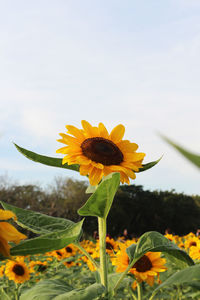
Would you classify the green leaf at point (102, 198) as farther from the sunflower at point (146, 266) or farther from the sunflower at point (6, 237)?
the sunflower at point (146, 266)

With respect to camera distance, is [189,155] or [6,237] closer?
[189,155]

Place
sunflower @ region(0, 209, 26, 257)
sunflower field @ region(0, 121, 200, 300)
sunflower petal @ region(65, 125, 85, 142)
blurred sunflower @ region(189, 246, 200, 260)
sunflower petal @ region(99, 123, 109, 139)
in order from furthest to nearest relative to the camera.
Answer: blurred sunflower @ region(189, 246, 200, 260)
sunflower petal @ region(99, 123, 109, 139)
sunflower petal @ region(65, 125, 85, 142)
sunflower field @ region(0, 121, 200, 300)
sunflower @ region(0, 209, 26, 257)

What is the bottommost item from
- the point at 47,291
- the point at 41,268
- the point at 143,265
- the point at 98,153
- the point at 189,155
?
the point at 41,268

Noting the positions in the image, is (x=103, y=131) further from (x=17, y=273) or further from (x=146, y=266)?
(x=17, y=273)

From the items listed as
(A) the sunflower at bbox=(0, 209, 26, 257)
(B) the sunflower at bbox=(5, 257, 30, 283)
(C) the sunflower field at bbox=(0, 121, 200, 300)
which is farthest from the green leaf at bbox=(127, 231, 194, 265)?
(B) the sunflower at bbox=(5, 257, 30, 283)

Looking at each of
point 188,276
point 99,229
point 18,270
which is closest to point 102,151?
point 99,229

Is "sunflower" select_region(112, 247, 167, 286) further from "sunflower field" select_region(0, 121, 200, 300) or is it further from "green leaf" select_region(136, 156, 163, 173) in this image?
"green leaf" select_region(136, 156, 163, 173)

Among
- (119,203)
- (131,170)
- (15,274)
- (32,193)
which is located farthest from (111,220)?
(131,170)

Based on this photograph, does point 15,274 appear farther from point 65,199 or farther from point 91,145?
point 65,199
